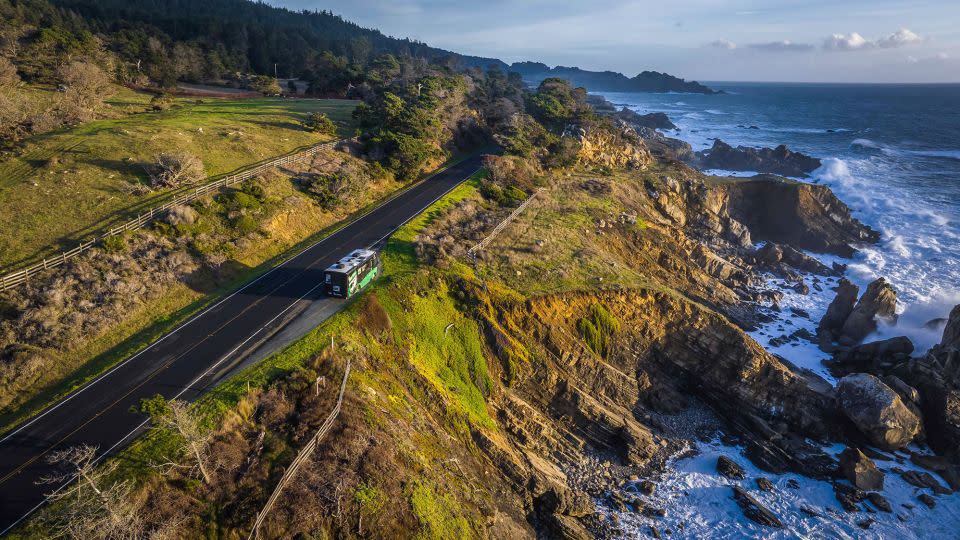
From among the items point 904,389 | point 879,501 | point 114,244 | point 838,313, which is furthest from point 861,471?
point 114,244

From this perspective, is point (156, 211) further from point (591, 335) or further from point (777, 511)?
point (777, 511)

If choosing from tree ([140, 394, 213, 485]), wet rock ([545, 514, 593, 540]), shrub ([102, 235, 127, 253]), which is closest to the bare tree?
tree ([140, 394, 213, 485])

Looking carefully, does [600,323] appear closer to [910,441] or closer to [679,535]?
[679,535]

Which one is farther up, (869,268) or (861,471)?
(869,268)

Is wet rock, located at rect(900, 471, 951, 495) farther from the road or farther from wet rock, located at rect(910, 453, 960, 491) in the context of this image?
the road

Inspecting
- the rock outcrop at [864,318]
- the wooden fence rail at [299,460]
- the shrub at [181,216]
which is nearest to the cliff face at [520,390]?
the wooden fence rail at [299,460]

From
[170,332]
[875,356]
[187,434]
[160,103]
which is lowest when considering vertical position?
[875,356]
